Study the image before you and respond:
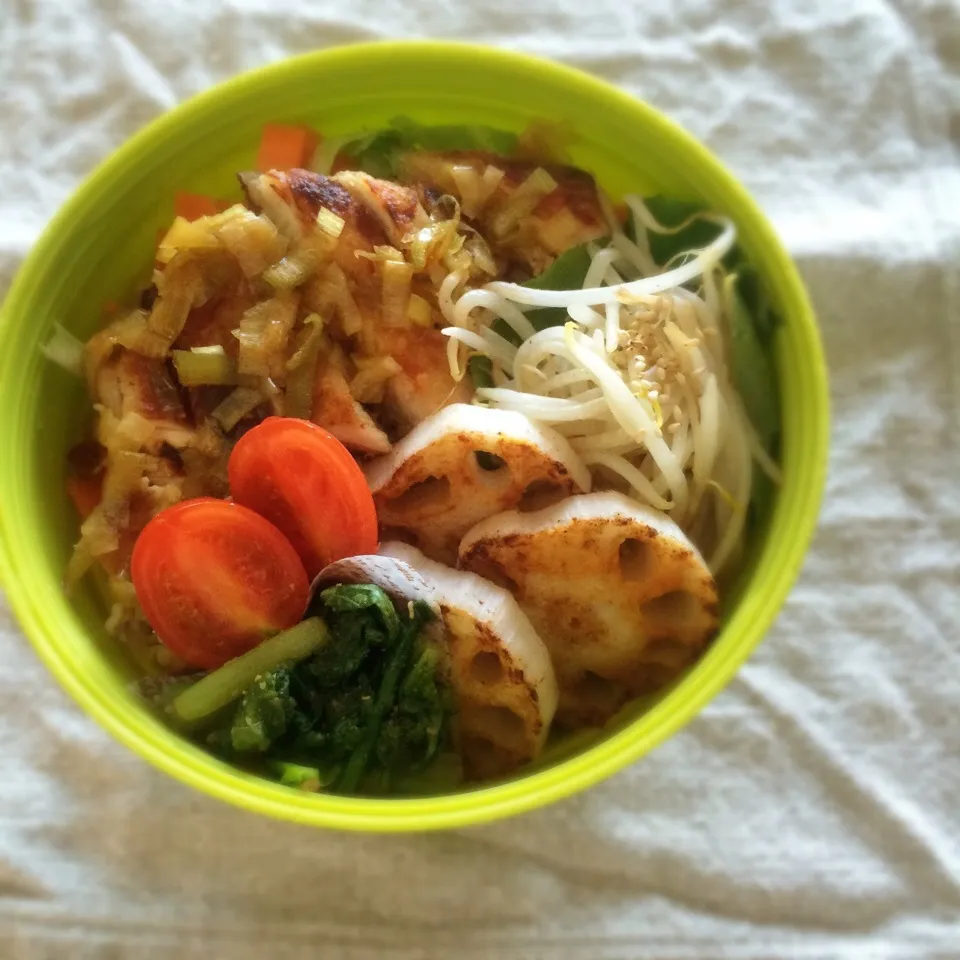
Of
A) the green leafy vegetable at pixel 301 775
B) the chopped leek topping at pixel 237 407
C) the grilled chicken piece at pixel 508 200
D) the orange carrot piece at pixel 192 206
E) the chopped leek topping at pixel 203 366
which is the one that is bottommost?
the green leafy vegetable at pixel 301 775

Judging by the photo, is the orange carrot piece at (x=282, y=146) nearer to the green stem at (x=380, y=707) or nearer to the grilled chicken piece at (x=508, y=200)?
the grilled chicken piece at (x=508, y=200)

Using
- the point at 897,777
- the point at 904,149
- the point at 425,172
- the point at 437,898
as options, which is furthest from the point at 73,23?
the point at 897,777

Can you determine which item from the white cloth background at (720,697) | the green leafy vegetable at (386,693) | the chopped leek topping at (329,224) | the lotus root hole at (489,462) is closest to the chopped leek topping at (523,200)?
the chopped leek topping at (329,224)

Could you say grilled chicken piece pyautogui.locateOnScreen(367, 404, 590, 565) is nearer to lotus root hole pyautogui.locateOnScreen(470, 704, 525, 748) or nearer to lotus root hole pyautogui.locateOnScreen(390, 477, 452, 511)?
lotus root hole pyautogui.locateOnScreen(390, 477, 452, 511)

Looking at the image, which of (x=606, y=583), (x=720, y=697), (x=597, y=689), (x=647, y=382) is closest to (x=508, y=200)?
(x=647, y=382)

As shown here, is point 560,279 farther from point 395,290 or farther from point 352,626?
point 352,626

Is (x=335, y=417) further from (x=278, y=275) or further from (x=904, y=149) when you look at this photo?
(x=904, y=149)

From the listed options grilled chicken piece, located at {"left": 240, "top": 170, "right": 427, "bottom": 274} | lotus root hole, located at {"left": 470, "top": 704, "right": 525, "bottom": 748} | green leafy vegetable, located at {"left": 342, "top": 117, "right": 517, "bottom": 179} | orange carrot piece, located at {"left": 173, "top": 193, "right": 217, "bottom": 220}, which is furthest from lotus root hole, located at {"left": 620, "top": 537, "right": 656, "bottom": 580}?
orange carrot piece, located at {"left": 173, "top": 193, "right": 217, "bottom": 220}
